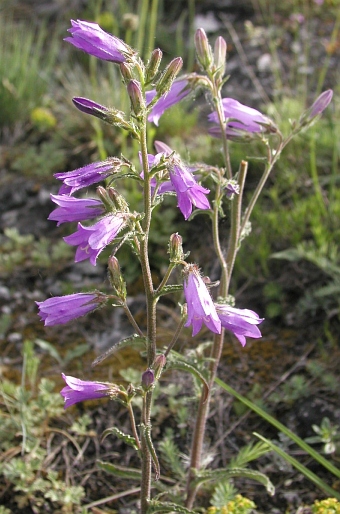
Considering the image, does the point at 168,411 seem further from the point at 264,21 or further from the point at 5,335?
the point at 264,21

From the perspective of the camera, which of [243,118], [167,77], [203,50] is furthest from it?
[243,118]

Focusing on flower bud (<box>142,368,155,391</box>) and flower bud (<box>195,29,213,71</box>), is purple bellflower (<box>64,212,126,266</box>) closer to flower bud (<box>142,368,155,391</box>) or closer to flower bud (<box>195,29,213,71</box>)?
flower bud (<box>142,368,155,391</box>)

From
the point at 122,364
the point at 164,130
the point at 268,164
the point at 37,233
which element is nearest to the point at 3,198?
Result: the point at 37,233

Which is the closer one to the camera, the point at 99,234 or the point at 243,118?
the point at 99,234

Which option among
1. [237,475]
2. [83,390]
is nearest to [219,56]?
[83,390]

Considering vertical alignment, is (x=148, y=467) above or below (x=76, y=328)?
above

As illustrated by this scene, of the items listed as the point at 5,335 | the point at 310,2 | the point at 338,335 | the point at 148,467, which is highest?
the point at 310,2

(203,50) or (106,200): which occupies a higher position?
(203,50)

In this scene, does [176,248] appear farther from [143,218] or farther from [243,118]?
[243,118]
